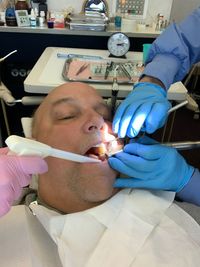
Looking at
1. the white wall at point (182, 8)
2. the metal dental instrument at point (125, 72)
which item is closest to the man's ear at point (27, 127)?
the metal dental instrument at point (125, 72)

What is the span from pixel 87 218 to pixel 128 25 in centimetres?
150

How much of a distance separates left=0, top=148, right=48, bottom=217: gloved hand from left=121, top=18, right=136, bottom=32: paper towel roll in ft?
4.88

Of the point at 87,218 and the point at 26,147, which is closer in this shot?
the point at 26,147

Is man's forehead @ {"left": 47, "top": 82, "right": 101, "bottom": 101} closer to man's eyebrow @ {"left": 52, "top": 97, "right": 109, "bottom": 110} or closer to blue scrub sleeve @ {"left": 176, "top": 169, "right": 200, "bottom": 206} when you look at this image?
man's eyebrow @ {"left": 52, "top": 97, "right": 109, "bottom": 110}

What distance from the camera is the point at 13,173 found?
74 cm

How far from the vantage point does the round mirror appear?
6.75 feet

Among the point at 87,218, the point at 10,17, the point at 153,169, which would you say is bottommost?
the point at 87,218

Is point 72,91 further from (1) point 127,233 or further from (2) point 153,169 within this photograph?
(1) point 127,233

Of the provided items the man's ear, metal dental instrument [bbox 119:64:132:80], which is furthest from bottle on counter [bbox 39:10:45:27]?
the man's ear

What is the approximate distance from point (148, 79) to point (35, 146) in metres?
0.60

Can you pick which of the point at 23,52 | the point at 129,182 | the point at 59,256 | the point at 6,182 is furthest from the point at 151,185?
the point at 23,52

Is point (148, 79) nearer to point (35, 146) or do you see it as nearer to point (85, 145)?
point (85, 145)

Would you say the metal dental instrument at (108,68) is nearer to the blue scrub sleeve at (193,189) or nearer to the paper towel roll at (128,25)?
the paper towel roll at (128,25)

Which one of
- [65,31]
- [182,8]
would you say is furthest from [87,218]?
[182,8]
